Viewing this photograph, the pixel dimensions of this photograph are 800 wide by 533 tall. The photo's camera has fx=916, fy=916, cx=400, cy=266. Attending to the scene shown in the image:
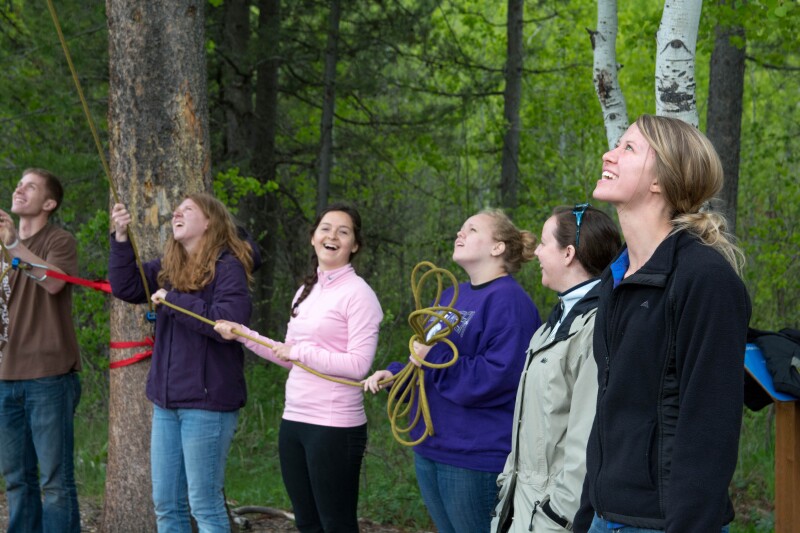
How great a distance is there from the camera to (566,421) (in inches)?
116

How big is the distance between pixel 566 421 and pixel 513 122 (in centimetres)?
1095

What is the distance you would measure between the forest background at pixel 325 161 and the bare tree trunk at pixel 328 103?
0.09 ft

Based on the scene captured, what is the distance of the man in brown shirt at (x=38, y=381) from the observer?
472 cm

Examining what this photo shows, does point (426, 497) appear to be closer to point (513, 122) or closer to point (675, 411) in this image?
point (675, 411)

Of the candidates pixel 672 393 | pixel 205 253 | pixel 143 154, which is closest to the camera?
pixel 672 393

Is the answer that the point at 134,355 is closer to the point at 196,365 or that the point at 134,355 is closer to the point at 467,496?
the point at 196,365

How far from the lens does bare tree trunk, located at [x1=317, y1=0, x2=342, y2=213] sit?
1086 cm

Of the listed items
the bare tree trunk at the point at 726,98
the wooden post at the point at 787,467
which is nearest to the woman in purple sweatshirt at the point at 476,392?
the wooden post at the point at 787,467

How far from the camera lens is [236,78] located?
36.1ft

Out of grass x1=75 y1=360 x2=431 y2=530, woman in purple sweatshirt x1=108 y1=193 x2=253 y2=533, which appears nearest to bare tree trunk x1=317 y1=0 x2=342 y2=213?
grass x1=75 y1=360 x2=431 y2=530

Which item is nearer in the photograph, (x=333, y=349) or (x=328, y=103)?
(x=333, y=349)

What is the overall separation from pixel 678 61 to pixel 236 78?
304 inches

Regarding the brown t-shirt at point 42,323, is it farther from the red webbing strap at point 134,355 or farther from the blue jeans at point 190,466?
the blue jeans at point 190,466

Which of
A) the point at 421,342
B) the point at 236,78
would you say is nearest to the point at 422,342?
the point at 421,342
